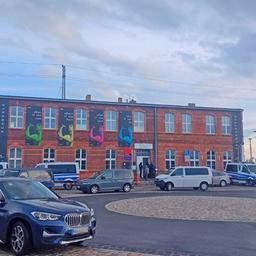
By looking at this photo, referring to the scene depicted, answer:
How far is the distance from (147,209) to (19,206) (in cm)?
969

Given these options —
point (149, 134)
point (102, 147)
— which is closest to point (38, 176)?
point (102, 147)

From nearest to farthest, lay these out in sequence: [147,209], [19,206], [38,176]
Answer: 1. [19,206]
2. [147,209]
3. [38,176]

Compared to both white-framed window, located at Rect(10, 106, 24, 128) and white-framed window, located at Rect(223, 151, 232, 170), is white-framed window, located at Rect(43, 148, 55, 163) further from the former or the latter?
white-framed window, located at Rect(223, 151, 232, 170)

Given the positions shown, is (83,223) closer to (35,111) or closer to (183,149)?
(35,111)

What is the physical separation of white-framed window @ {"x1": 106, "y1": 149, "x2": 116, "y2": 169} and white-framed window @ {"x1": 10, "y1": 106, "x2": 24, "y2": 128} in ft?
30.3

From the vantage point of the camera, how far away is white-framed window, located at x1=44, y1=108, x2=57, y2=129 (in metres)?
42.9

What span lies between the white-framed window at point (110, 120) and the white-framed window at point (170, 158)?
660 cm

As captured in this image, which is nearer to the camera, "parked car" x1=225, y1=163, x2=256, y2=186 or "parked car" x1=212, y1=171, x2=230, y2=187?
"parked car" x1=212, y1=171, x2=230, y2=187

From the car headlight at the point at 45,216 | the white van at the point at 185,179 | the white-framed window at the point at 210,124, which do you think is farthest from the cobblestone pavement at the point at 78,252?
the white-framed window at the point at 210,124

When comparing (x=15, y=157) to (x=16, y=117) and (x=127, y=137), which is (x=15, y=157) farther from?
(x=127, y=137)

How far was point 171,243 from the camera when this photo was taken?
1020cm

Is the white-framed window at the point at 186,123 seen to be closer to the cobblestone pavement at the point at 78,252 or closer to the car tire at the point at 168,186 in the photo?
the car tire at the point at 168,186

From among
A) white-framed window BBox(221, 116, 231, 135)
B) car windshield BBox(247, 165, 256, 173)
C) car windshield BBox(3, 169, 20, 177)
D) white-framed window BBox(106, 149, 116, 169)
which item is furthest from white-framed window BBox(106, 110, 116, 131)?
car windshield BBox(3, 169, 20, 177)

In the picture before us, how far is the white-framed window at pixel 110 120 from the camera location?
45094mm
